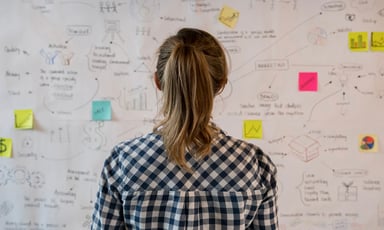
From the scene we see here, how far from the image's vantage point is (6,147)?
6.31 feet

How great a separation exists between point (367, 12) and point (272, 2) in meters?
0.43

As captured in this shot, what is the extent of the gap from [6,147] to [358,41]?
1.76m

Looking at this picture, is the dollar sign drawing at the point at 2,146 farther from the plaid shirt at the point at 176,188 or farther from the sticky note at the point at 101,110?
the plaid shirt at the point at 176,188

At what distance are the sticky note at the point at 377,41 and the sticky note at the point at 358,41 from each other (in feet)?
0.10

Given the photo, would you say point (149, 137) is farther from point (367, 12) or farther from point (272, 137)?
point (367, 12)

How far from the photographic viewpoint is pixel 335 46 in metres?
1.79

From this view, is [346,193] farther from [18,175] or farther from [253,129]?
[18,175]

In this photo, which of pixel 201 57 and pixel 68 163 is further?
pixel 68 163

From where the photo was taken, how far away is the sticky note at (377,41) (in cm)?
177

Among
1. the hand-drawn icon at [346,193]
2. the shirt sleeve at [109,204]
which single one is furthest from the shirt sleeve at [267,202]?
the hand-drawn icon at [346,193]

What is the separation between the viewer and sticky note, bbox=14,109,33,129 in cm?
190

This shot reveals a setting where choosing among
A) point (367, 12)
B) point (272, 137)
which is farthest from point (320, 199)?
point (367, 12)

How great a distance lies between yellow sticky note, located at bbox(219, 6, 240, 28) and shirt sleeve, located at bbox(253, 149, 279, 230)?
3.08ft

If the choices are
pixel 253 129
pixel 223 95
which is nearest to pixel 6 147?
pixel 223 95
